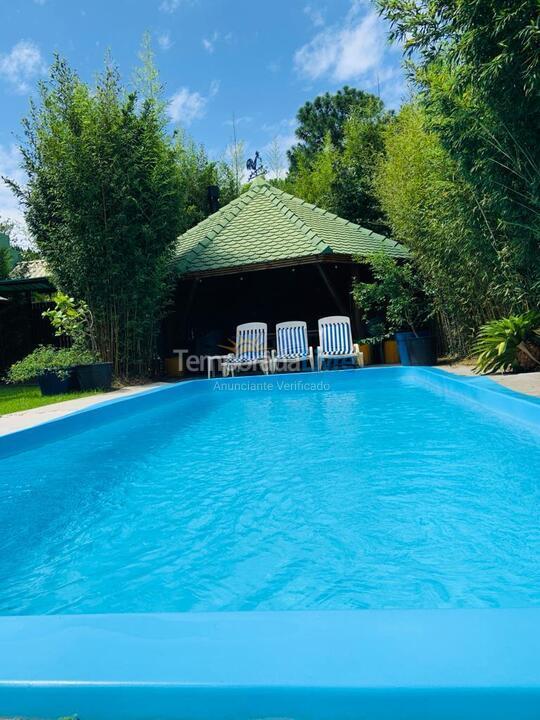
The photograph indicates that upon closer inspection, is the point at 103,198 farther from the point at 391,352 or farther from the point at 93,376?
the point at 391,352

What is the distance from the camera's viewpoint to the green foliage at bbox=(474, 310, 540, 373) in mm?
5965

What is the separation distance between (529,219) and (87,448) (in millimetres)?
4862

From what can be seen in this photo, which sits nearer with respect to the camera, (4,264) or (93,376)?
(93,376)

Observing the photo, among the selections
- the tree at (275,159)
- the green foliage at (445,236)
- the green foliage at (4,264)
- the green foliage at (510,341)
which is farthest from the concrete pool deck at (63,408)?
the tree at (275,159)

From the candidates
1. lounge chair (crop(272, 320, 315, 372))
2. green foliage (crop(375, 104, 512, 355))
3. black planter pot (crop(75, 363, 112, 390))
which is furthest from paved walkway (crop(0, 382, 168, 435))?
green foliage (crop(375, 104, 512, 355))

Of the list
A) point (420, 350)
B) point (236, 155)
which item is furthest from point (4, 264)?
point (420, 350)

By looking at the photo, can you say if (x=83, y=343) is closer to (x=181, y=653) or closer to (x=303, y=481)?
(x=303, y=481)

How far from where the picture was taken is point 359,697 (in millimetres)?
805

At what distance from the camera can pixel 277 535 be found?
228 cm

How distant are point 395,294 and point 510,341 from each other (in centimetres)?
307

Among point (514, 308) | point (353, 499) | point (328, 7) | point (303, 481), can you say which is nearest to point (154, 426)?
point (303, 481)

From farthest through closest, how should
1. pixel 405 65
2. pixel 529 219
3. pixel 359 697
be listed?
pixel 405 65 < pixel 529 219 < pixel 359 697

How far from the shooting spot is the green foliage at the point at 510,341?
19.6ft

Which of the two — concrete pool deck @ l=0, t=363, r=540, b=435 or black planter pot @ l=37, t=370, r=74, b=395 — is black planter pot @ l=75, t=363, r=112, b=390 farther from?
concrete pool deck @ l=0, t=363, r=540, b=435
